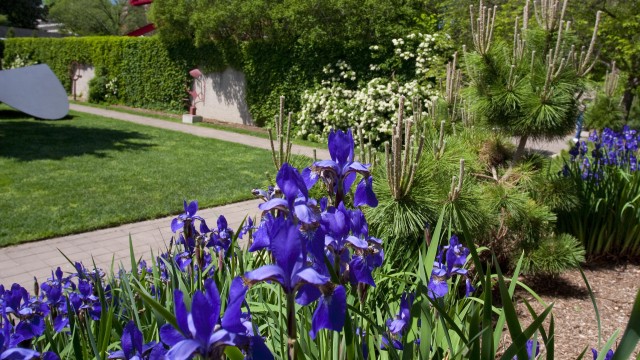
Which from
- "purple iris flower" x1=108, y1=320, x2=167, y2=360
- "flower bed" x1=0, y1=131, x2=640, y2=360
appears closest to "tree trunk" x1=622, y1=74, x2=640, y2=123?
"flower bed" x1=0, y1=131, x2=640, y2=360

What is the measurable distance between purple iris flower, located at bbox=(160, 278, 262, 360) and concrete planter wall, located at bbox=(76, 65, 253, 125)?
13.8 metres

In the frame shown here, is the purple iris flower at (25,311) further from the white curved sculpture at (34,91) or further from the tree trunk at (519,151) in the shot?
the white curved sculpture at (34,91)

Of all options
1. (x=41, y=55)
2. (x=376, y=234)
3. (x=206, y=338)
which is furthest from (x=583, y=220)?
(x=41, y=55)

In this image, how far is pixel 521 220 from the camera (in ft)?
10.8

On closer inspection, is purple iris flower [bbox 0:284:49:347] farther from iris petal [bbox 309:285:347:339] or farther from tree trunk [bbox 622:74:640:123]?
tree trunk [bbox 622:74:640:123]

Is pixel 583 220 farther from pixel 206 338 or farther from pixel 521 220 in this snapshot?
pixel 206 338

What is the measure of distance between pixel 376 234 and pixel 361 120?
800cm

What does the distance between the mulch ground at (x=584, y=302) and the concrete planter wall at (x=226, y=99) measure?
11.4 metres

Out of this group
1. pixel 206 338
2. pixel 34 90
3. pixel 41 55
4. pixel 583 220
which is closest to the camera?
pixel 206 338

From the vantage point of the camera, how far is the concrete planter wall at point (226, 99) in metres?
14.4

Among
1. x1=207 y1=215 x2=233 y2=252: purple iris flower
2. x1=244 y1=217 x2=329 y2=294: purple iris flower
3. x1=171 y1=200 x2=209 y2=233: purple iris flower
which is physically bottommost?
x1=207 y1=215 x2=233 y2=252: purple iris flower

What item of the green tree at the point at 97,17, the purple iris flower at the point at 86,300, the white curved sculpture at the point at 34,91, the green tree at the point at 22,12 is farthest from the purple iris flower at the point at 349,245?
the green tree at the point at 22,12

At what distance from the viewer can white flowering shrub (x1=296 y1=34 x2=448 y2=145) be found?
34.3 ft

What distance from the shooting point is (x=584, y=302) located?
3439 millimetres
